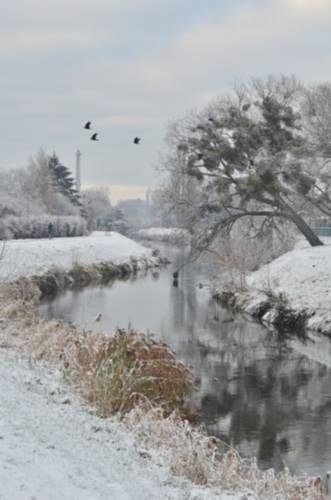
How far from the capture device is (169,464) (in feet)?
19.1

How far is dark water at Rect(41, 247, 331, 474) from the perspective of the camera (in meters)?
9.94

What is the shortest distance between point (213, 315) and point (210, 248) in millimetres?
8554

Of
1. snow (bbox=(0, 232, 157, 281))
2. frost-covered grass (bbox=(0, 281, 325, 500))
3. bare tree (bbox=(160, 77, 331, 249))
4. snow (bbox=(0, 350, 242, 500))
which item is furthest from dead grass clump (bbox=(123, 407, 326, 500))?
bare tree (bbox=(160, 77, 331, 249))

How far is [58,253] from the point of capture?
34.6 m

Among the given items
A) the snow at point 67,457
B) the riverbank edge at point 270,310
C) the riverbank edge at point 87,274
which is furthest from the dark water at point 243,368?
the snow at point 67,457

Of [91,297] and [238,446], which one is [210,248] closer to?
[91,297]

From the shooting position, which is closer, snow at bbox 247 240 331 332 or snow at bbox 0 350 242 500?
snow at bbox 0 350 242 500

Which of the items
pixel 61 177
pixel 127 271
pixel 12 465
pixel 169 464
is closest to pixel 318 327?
pixel 169 464

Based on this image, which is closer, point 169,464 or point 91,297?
point 169,464

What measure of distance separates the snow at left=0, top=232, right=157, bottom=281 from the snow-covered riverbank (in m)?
8.75

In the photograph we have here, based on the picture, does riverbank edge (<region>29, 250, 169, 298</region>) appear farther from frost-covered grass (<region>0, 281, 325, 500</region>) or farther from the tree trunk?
frost-covered grass (<region>0, 281, 325, 500</region>)

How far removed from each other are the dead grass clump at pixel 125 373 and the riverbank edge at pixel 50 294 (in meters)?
0.63

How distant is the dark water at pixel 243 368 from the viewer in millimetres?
9938

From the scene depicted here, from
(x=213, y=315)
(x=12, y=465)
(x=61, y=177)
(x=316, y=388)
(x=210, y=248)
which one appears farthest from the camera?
(x=61, y=177)
